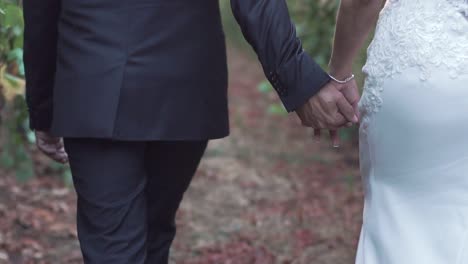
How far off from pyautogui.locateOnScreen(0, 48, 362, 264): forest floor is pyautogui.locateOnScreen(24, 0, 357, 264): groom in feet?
5.68

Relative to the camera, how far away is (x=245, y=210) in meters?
5.92

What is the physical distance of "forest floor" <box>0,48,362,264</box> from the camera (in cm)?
497

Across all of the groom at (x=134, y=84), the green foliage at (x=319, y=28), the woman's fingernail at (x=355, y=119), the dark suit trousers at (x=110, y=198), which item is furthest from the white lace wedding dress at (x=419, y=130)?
the green foliage at (x=319, y=28)

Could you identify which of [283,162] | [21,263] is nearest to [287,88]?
[21,263]

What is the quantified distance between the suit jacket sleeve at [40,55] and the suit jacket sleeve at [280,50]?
2.15 feet

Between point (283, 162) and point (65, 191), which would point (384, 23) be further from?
point (283, 162)

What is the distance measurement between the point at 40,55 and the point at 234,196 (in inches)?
127

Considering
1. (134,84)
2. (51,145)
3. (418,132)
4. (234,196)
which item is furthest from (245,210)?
(418,132)

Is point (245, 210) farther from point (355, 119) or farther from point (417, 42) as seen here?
point (417, 42)

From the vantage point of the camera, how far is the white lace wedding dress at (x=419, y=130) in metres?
2.70

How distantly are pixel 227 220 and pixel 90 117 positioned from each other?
283 centimetres

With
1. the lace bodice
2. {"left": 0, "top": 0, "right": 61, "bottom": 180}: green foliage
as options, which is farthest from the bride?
{"left": 0, "top": 0, "right": 61, "bottom": 180}: green foliage

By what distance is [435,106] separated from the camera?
2.72m

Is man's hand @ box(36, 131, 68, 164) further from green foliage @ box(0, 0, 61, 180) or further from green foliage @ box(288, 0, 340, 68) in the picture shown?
green foliage @ box(288, 0, 340, 68)
